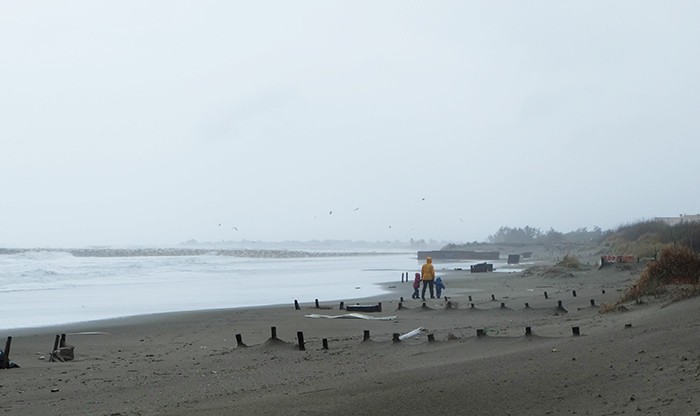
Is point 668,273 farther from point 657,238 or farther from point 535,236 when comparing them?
point 535,236

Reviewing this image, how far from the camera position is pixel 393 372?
9242mm

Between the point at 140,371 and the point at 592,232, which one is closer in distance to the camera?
the point at 140,371

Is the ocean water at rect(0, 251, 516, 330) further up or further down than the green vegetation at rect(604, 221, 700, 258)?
further down

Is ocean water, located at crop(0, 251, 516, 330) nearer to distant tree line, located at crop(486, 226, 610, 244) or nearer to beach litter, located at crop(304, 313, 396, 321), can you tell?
beach litter, located at crop(304, 313, 396, 321)

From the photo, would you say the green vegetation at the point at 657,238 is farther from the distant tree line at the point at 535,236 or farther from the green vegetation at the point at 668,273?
the distant tree line at the point at 535,236

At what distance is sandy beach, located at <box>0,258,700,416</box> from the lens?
23.8ft

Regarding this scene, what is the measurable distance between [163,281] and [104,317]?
69.6 feet

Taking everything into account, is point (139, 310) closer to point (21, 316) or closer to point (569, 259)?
point (21, 316)

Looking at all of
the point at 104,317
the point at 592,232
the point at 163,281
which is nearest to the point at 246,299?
the point at 104,317

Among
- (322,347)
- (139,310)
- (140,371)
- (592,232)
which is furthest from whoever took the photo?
(592,232)

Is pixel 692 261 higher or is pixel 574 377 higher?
pixel 692 261

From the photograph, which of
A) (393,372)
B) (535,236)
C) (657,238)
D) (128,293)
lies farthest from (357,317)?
(535,236)

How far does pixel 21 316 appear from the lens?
2420 cm

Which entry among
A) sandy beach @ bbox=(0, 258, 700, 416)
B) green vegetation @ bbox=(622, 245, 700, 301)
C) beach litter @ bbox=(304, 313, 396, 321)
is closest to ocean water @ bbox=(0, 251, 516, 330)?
beach litter @ bbox=(304, 313, 396, 321)
